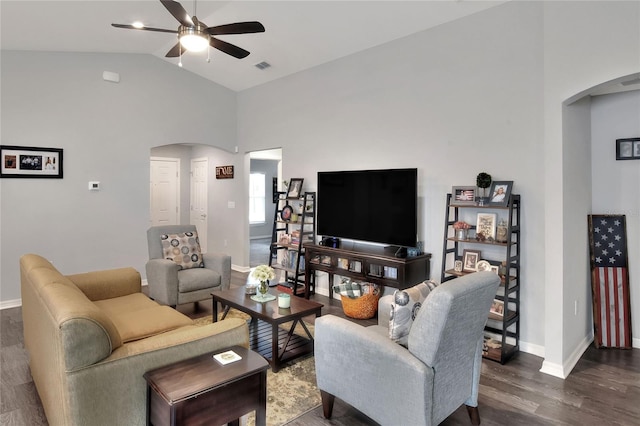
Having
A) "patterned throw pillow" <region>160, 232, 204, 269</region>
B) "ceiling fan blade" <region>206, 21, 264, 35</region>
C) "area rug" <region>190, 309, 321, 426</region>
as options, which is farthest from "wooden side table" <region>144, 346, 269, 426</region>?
"patterned throw pillow" <region>160, 232, 204, 269</region>

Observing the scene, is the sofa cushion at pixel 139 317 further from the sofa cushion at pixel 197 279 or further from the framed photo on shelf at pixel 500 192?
the framed photo on shelf at pixel 500 192

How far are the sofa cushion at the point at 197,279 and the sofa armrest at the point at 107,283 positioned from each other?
0.69m

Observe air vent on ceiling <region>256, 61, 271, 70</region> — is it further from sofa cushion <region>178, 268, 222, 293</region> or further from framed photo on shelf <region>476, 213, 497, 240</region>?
framed photo on shelf <region>476, 213, 497, 240</region>

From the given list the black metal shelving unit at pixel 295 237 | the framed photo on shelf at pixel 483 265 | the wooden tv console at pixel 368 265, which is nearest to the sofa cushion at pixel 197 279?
the black metal shelving unit at pixel 295 237

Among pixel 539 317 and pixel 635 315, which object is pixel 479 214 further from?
pixel 635 315

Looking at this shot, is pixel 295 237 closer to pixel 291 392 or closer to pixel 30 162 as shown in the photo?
pixel 291 392

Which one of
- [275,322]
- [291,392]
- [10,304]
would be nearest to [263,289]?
[275,322]

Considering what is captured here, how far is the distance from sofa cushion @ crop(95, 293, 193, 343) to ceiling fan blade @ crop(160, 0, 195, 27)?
2314mm

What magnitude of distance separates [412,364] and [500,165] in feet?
8.27

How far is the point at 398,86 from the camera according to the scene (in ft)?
15.1

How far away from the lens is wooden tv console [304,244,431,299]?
4.10 m

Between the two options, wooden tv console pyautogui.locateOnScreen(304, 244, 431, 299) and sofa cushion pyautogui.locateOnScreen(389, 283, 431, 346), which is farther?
wooden tv console pyautogui.locateOnScreen(304, 244, 431, 299)

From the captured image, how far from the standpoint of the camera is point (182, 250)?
4.81m

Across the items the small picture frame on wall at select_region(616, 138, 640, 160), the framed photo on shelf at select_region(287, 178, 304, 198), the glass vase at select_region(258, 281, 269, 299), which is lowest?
the glass vase at select_region(258, 281, 269, 299)
